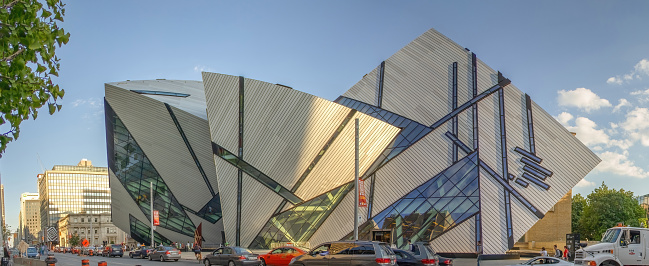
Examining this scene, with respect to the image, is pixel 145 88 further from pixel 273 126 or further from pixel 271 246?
pixel 271 246

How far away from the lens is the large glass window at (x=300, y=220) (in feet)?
147

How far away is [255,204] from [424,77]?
18580 mm

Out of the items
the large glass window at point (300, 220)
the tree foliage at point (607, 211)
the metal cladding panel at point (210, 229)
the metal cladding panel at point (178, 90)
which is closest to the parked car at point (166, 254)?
the large glass window at point (300, 220)

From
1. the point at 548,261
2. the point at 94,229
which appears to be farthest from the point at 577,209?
the point at 94,229

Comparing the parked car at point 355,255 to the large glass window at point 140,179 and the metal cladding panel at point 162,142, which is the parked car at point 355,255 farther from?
the large glass window at point 140,179

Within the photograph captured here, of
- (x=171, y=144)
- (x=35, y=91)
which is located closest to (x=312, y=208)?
(x=171, y=144)

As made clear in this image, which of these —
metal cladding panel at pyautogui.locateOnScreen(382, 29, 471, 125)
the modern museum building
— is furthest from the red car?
metal cladding panel at pyautogui.locateOnScreen(382, 29, 471, 125)

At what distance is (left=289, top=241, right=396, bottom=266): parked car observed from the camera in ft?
64.3

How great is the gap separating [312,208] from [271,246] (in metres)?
4.47

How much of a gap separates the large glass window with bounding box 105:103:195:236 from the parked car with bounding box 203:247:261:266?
1035 inches

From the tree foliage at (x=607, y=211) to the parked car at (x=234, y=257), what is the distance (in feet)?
218

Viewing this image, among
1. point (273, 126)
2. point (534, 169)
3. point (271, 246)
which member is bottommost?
point (271, 246)

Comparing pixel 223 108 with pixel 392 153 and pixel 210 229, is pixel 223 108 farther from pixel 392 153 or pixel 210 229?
pixel 210 229

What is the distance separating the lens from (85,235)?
163 m
